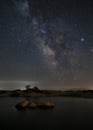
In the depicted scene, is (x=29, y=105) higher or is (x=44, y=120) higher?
(x=29, y=105)

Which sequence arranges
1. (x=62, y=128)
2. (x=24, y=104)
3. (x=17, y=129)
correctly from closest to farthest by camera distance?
(x=17, y=129) → (x=62, y=128) → (x=24, y=104)

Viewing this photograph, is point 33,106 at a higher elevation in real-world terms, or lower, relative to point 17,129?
higher

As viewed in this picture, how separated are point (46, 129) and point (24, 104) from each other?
38252mm

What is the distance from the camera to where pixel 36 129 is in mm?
39125

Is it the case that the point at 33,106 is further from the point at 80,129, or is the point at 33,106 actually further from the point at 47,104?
the point at 80,129

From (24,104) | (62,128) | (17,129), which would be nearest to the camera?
(17,129)

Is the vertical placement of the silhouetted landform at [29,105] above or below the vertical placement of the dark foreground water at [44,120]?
above

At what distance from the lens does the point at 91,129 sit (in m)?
39.7

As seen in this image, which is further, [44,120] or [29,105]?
[29,105]

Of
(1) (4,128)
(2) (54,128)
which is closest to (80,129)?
(2) (54,128)

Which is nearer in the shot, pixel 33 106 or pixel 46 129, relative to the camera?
pixel 46 129

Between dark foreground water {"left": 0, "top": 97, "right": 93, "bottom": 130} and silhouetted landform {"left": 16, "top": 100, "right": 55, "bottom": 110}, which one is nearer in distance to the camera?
dark foreground water {"left": 0, "top": 97, "right": 93, "bottom": 130}

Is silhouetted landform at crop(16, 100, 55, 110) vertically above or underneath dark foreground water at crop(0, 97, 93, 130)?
above

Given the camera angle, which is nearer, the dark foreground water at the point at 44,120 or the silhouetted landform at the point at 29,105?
the dark foreground water at the point at 44,120
